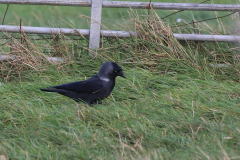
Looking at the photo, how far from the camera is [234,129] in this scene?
105 inches

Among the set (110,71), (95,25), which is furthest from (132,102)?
(95,25)

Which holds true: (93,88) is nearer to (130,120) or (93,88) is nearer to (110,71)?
(110,71)

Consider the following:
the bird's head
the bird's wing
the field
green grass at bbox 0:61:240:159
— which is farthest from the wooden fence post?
the bird's wing

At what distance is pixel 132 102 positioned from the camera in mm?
3527

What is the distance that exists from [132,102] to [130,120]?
23.3 inches

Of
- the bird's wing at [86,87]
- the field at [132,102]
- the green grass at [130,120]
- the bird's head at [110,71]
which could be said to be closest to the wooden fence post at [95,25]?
the field at [132,102]

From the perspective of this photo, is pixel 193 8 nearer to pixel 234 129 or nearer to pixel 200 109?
pixel 200 109

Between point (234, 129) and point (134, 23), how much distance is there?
7.12 feet

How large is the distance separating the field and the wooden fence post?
0.09m

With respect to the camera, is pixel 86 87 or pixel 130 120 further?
pixel 86 87

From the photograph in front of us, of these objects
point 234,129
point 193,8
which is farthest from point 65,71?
point 234,129

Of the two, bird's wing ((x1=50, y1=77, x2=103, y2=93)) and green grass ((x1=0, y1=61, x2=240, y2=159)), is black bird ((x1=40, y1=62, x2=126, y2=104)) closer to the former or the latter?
bird's wing ((x1=50, y1=77, x2=103, y2=93))

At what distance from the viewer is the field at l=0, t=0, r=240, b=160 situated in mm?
2541

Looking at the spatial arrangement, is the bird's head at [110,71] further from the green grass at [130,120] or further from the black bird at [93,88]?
the green grass at [130,120]
